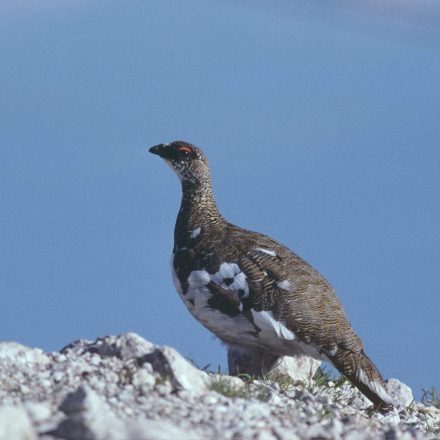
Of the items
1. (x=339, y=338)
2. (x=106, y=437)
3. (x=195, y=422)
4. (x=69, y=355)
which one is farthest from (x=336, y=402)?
(x=106, y=437)

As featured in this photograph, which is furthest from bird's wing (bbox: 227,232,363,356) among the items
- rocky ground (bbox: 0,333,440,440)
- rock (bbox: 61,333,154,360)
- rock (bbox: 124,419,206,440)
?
rock (bbox: 124,419,206,440)

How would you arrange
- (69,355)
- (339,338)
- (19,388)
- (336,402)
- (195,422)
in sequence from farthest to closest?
1. (339,338)
2. (336,402)
3. (69,355)
4. (19,388)
5. (195,422)

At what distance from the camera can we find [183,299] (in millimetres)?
9984

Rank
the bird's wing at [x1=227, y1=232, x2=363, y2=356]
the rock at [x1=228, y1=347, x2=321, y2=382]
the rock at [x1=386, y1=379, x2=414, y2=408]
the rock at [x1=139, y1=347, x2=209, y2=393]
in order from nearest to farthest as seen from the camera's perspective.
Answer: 1. the rock at [x1=139, y1=347, x2=209, y2=393]
2. the bird's wing at [x1=227, y1=232, x2=363, y2=356]
3. the rock at [x1=228, y1=347, x2=321, y2=382]
4. the rock at [x1=386, y1=379, x2=414, y2=408]

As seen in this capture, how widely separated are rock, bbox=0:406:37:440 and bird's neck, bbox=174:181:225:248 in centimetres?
602

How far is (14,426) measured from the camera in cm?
454

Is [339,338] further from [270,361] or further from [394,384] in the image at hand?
[394,384]

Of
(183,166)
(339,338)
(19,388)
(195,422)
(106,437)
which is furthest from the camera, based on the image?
(183,166)

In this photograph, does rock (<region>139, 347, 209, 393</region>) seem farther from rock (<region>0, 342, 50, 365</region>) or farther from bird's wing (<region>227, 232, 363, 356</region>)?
bird's wing (<region>227, 232, 363, 356</region>)

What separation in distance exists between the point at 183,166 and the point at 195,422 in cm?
602

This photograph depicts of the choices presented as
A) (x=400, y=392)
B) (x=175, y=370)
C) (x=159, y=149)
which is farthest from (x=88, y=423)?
(x=159, y=149)

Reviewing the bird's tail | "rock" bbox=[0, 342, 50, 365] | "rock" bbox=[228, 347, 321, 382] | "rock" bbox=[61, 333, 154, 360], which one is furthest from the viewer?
"rock" bbox=[228, 347, 321, 382]

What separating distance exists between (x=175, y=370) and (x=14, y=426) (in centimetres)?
204

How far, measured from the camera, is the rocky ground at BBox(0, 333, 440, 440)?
4.88 meters
